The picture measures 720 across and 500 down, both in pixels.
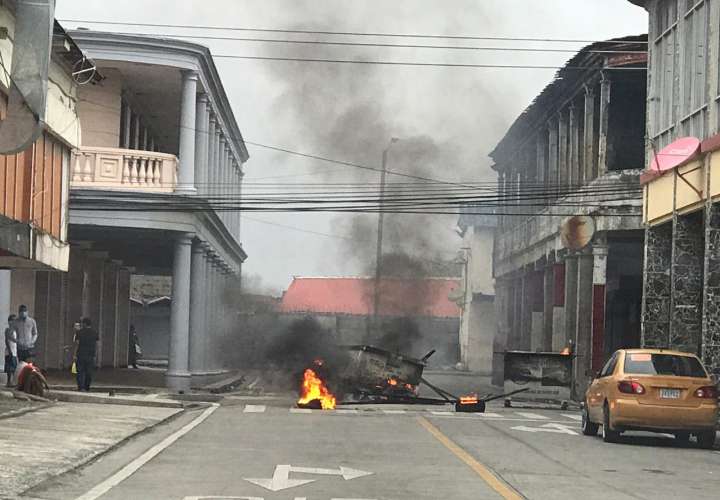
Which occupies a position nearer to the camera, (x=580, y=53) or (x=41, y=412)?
(x=41, y=412)

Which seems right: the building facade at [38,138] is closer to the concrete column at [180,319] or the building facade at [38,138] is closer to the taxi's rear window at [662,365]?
the concrete column at [180,319]

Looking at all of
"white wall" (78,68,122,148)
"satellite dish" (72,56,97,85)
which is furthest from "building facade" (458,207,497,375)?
"satellite dish" (72,56,97,85)

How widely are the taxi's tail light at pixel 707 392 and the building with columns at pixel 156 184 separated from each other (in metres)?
14.2

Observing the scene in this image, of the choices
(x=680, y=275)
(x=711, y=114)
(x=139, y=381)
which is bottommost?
(x=139, y=381)

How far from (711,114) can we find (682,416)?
9.58 m

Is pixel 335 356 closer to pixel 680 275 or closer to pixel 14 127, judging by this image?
pixel 680 275

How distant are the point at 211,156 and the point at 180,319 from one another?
861cm

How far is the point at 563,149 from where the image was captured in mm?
44094

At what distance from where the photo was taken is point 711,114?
26469mm

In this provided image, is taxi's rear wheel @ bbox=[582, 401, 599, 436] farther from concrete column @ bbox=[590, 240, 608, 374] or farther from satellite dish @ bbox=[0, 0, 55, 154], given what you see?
concrete column @ bbox=[590, 240, 608, 374]

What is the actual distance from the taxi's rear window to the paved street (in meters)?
1.13

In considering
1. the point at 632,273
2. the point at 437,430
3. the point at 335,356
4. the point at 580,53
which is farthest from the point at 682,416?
the point at 632,273

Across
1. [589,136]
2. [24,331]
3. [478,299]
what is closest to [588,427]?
[24,331]

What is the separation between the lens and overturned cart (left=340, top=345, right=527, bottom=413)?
A: 2998cm
